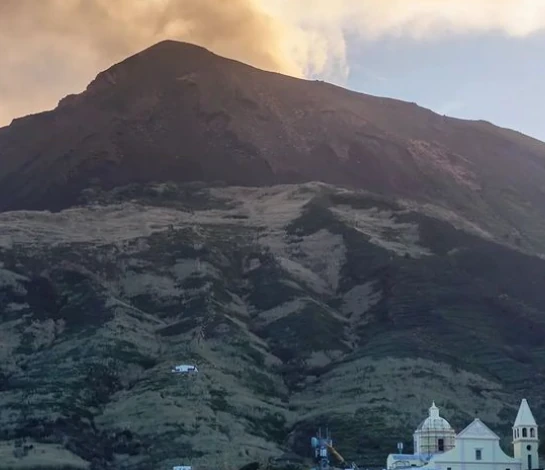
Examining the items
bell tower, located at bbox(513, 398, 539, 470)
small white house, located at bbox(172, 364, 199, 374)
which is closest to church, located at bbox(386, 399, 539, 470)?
bell tower, located at bbox(513, 398, 539, 470)

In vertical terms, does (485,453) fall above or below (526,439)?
below

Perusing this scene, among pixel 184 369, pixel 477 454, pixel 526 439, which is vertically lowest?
pixel 477 454

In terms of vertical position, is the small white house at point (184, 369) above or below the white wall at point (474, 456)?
above

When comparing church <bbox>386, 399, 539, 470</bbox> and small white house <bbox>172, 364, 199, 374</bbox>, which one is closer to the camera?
church <bbox>386, 399, 539, 470</bbox>

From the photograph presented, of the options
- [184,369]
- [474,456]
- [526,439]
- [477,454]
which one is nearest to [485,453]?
[477,454]

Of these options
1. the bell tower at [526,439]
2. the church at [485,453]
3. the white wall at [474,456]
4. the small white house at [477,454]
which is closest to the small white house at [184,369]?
the church at [485,453]

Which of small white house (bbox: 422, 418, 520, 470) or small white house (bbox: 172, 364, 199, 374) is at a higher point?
small white house (bbox: 172, 364, 199, 374)

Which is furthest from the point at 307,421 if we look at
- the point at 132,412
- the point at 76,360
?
the point at 76,360

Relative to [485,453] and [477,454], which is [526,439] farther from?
[477,454]

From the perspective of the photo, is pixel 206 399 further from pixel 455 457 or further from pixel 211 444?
pixel 455 457

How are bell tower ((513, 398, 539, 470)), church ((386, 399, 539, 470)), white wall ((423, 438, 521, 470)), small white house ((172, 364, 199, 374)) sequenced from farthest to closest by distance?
small white house ((172, 364, 199, 374))
bell tower ((513, 398, 539, 470))
white wall ((423, 438, 521, 470))
church ((386, 399, 539, 470))

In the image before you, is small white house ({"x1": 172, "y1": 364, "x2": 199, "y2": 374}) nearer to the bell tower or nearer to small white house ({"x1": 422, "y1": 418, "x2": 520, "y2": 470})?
small white house ({"x1": 422, "y1": 418, "x2": 520, "y2": 470})

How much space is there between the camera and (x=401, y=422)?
16962 centimetres

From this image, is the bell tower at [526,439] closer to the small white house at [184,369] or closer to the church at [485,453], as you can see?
the church at [485,453]
